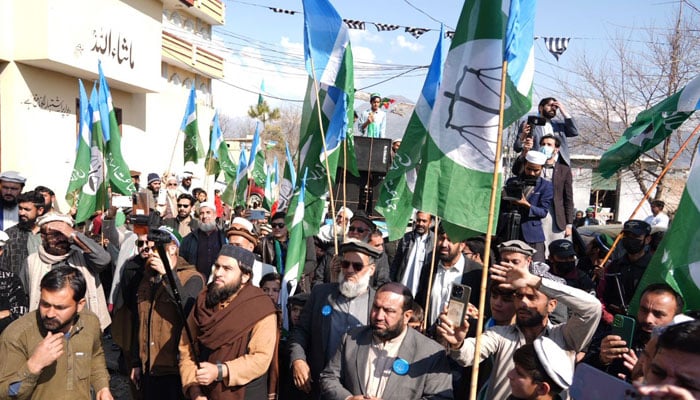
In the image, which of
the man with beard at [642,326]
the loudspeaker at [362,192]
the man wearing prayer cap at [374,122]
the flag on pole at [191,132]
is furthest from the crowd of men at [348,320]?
the man wearing prayer cap at [374,122]

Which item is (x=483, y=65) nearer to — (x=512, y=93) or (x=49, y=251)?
(x=512, y=93)

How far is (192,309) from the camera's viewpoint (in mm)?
4266

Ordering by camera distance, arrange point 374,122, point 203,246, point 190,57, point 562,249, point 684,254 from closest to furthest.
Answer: point 684,254
point 562,249
point 203,246
point 374,122
point 190,57

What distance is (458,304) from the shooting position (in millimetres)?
3160

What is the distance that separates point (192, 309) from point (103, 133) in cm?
442

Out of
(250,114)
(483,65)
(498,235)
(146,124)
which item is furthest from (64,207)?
(250,114)

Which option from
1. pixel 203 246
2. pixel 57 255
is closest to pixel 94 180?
pixel 203 246

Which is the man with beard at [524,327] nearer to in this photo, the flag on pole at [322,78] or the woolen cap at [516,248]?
the woolen cap at [516,248]

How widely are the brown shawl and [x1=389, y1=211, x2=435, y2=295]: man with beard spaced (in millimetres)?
2030

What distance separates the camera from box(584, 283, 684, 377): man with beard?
3.05 meters

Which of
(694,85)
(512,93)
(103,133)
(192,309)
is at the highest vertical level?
(694,85)

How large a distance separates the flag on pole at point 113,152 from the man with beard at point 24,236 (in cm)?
192

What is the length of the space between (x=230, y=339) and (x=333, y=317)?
2.44 feet

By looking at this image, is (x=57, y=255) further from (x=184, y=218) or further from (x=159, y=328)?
(x=184, y=218)
